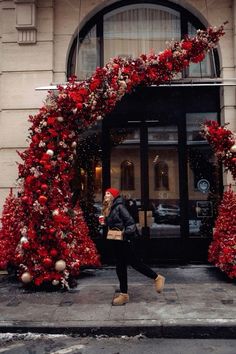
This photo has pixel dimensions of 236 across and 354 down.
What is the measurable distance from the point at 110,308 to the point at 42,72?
5627mm

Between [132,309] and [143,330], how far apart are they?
0.76m

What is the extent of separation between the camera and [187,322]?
5555 millimetres

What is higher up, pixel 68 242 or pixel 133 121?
pixel 133 121

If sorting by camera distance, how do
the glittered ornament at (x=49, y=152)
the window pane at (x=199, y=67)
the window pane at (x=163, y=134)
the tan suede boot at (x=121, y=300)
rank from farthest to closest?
the window pane at (x=199, y=67), the window pane at (x=163, y=134), the glittered ornament at (x=49, y=152), the tan suede boot at (x=121, y=300)

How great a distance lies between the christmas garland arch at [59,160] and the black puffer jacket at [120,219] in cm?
108

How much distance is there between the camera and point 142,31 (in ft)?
33.0

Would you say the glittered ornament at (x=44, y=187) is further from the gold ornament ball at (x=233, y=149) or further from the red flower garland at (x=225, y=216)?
the gold ornament ball at (x=233, y=149)

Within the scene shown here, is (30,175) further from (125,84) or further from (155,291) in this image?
(155,291)

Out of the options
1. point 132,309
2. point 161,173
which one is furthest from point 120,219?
point 161,173

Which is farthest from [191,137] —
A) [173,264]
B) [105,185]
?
[173,264]

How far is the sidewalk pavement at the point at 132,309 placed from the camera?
18.0 feet

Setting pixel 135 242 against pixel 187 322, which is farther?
pixel 135 242

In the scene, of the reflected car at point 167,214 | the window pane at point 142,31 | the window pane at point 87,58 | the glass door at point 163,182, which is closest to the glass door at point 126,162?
the glass door at point 163,182

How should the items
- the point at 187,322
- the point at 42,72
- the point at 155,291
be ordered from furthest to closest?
the point at 42,72 → the point at 155,291 → the point at 187,322
